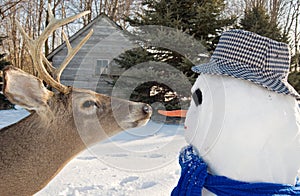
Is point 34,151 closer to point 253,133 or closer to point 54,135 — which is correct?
point 54,135

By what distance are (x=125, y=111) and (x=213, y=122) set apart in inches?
46.4

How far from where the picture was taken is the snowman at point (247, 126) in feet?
5.24

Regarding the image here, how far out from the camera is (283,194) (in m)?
1.57

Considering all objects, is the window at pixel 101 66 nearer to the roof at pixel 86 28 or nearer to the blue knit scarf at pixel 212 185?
the roof at pixel 86 28

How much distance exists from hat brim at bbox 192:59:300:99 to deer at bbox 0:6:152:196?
1.08 meters

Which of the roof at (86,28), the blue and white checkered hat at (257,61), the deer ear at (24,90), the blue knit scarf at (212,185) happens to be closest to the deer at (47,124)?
the deer ear at (24,90)

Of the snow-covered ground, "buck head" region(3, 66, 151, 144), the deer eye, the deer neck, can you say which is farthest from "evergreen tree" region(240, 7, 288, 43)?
the deer neck

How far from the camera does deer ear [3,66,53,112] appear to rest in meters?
2.12

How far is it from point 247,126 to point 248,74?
25cm

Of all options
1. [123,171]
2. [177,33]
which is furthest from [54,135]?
[177,33]

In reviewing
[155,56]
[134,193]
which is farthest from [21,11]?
[134,193]

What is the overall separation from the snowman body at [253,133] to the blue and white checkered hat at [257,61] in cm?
6

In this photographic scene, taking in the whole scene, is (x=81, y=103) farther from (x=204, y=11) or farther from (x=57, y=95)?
(x=204, y=11)

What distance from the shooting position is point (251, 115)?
5.28 feet
